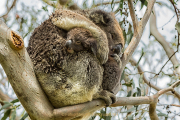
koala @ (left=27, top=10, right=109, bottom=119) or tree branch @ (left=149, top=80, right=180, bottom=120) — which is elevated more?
koala @ (left=27, top=10, right=109, bottom=119)

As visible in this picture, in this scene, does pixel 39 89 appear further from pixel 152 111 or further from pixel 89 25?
pixel 152 111

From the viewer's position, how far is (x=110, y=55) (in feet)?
7.54

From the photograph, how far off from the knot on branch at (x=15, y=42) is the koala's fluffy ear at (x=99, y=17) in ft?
3.57

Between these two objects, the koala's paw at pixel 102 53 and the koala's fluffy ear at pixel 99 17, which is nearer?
the koala's paw at pixel 102 53

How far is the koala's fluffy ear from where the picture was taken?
2.34m

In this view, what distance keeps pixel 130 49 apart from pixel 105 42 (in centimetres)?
63

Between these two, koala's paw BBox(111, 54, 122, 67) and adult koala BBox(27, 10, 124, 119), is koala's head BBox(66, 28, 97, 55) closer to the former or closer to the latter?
adult koala BBox(27, 10, 124, 119)

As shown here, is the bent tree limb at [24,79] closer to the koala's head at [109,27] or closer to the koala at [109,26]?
the koala at [109,26]

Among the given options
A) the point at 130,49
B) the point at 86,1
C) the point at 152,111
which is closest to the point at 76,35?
the point at 130,49

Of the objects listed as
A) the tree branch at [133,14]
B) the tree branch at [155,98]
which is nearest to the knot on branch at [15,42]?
the tree branch at [133,14]

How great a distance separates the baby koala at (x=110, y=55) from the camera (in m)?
1.81

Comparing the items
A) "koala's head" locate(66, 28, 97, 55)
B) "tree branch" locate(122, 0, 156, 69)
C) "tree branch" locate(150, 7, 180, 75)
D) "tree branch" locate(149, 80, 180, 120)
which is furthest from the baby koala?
"tree branch" locate(150, 7, 180, 75)

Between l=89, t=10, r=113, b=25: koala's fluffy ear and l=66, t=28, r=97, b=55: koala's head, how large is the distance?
0.52 m

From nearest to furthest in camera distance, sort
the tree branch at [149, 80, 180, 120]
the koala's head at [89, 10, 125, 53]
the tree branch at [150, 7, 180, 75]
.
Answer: the koala's head at [89, 10, 125, 53], the tree branch at [149, 80, 180, 120], the tree branch at [150, 7, 180, 75]
